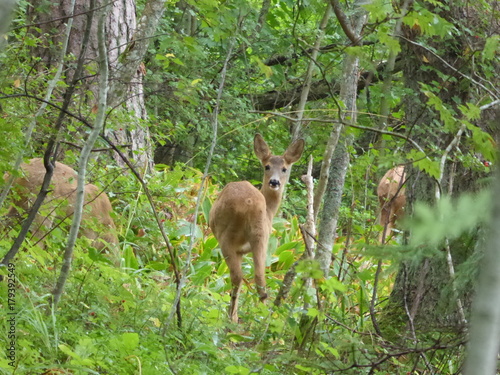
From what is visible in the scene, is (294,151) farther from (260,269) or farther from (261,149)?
(260,269)

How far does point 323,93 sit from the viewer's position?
12398 millimetres

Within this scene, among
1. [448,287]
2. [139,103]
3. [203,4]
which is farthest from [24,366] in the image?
[139,103]

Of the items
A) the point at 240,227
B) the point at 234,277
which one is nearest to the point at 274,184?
the point at 240,227

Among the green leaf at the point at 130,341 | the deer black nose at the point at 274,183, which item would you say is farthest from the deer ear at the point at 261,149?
the green leaf at the point at 130,341

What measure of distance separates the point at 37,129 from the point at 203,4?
152cm

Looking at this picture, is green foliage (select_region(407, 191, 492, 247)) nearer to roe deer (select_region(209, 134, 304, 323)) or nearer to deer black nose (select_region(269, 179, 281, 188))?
roe deer (select_region(209, 134, 304, 323))

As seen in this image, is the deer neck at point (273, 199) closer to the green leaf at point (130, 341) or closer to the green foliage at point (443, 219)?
the green leaf at point (130, 341)

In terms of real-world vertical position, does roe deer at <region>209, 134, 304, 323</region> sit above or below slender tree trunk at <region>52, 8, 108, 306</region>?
below

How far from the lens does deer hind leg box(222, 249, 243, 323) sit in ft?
22.5

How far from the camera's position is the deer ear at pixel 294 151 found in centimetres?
909

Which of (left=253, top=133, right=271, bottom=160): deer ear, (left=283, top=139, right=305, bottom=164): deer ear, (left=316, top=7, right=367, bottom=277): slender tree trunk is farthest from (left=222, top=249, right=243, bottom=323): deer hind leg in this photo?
(left=253, top=133, right=271, bottom=160): deer ear

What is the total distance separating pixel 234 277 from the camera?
7.18 metres

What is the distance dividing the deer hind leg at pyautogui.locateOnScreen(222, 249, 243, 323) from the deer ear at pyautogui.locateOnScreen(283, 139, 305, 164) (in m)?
2.11

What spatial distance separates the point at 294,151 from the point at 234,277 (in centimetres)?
251
